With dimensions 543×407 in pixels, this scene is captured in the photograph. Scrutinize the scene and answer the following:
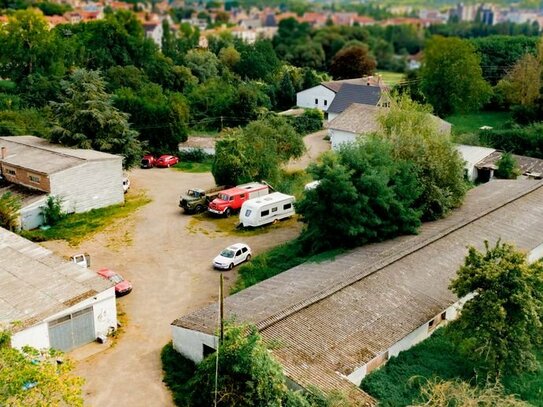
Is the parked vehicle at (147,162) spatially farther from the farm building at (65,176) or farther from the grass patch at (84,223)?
the grass patch at (84,223)

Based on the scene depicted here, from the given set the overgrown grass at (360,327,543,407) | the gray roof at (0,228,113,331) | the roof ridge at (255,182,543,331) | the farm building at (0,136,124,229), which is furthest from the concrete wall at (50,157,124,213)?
the overgrown grass at (360,327,543,407)

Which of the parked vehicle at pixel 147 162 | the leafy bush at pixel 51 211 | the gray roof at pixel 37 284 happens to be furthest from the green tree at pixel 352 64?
the gray roof at pixel 37 284

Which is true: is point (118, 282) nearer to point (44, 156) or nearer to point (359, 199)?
point (359, 199)

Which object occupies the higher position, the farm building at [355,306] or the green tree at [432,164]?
the green tree at [432,164]

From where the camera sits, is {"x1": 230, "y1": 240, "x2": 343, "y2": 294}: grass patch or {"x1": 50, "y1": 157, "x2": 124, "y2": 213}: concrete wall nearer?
{"x1": 230, "y1": 240, "x2": 343, "y2": 294}: grass patch

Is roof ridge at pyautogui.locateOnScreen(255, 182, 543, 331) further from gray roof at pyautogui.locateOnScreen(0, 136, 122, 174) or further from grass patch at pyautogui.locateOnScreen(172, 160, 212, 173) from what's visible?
grass patch at pyautogui.locateOnScreen(172, 160, 212, 173)
